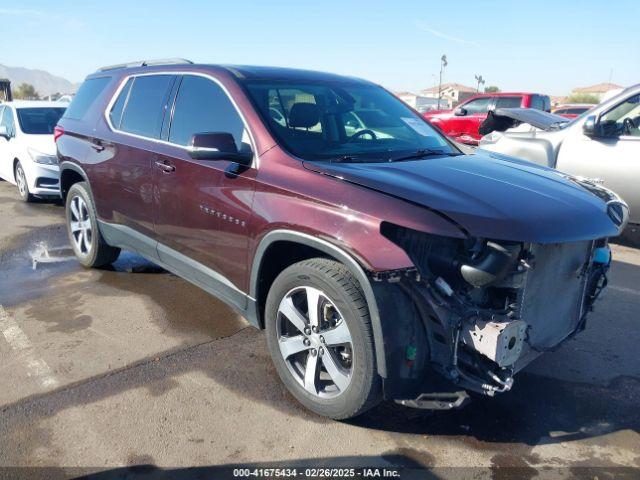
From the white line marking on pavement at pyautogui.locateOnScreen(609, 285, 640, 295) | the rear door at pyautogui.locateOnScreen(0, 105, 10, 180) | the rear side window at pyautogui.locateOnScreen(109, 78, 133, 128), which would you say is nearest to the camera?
the rear side window at pyautogui.locateOnScreen(109, 78, 133, 128)

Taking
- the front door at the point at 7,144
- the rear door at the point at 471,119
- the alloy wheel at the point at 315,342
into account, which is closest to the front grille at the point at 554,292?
the alloy wheel at the point at 315,342

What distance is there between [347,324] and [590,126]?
15.9 feet

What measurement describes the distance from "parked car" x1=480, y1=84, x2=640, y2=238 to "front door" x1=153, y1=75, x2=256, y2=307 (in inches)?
157

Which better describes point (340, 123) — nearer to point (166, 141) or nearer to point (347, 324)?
point (166, 141)

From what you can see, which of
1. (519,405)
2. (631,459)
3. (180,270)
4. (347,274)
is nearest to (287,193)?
(347,274)

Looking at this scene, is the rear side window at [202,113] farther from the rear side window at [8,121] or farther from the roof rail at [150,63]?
the rear side window at [8,121]

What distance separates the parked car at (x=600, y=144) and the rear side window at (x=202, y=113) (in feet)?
12.9

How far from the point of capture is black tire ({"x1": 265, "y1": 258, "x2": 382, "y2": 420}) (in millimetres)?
2631

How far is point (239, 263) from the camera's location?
337cm

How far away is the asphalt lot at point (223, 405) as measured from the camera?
2775mm

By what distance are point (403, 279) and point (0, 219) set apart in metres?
7.23

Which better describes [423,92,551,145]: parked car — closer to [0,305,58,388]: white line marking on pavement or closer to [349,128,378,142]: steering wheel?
[349,128,378,142]: steering wheel

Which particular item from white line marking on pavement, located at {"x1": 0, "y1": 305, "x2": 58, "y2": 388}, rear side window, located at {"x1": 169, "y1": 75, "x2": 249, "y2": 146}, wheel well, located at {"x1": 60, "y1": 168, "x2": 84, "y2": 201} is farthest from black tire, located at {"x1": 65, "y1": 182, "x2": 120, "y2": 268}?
rear side window, located at {"x1": 169, "y1": 75, "x2": 249, "y2": 146}

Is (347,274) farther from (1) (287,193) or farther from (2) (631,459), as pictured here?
(2) (631,459)
